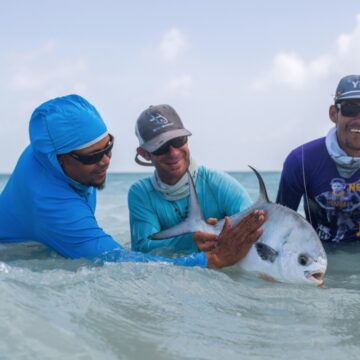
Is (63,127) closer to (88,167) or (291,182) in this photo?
(88,167)

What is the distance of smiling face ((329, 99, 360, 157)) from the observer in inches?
187

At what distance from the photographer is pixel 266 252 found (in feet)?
12.8

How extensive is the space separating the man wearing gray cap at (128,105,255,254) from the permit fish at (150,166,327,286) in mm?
724

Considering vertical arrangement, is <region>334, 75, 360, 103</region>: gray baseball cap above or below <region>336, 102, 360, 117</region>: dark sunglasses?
above

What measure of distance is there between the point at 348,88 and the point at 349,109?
158mm

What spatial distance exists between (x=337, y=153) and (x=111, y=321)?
8.88 ft

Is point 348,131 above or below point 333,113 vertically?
below

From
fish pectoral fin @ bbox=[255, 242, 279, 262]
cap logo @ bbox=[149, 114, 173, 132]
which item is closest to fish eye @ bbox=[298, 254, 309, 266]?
fish pectoral fin @ bbox=[255, 242, 279, 262]

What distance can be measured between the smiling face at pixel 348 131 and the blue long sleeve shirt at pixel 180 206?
870mm

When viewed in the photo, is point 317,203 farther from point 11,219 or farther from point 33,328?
point 33,328

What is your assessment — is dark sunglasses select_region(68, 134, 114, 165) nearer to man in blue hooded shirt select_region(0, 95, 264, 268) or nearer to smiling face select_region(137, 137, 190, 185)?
man in blue hooded shirt select_region(0, 95, 264, 268)

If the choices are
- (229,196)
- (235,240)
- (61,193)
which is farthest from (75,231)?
(229,196)

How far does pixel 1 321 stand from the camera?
272 cm

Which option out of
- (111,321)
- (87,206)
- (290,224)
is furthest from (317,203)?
(111,321)
